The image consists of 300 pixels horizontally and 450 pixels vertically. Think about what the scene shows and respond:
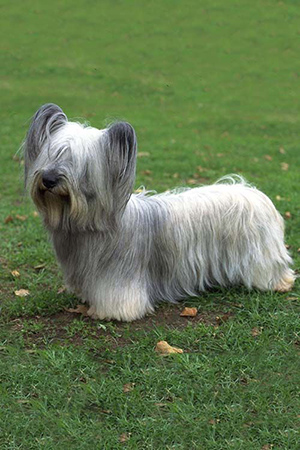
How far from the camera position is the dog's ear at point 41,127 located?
458cm

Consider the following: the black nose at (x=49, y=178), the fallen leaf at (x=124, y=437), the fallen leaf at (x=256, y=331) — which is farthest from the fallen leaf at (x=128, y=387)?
the black nose at (x=49, y=178)

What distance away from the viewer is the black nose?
4301mm

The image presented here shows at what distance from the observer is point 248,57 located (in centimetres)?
2086

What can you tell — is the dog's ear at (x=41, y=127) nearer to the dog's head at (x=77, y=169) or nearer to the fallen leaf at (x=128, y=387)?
the dog's head at (x=77, y=169)

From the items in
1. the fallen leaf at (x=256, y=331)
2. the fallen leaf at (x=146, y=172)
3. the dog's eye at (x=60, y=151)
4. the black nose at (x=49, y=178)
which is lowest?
the fallen leaf at (x=146, y=172)

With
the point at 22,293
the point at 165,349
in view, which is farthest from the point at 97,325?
the point at 22,293

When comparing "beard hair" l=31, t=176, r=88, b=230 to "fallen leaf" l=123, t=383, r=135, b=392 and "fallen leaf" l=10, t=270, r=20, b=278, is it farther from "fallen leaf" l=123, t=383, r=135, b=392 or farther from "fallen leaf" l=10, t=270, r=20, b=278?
"fallen leaf" l=10, t=270, r=20, b=278

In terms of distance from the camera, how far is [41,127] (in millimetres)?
4594

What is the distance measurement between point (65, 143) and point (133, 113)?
469 inches

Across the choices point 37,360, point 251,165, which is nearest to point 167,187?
point 251,165

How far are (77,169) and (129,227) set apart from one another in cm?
78

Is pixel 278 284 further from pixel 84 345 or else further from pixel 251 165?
pixel 251 165

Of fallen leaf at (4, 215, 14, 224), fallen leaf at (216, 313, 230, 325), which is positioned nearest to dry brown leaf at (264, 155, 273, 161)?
fallen leaf at (4, 215, 14, 224)

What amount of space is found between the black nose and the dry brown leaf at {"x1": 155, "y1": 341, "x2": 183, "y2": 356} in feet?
4.75
